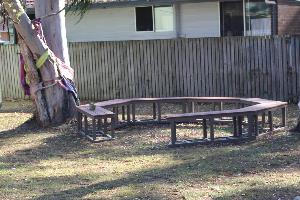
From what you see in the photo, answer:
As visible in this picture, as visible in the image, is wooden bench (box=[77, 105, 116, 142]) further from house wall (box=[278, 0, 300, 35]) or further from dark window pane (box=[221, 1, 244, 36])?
house wall (box=[278, 0, 300, 35])

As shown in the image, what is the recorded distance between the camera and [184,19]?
68.7ft

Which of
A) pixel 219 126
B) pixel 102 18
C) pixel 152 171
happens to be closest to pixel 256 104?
pixel 219 126

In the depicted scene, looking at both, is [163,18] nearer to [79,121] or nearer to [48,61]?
[48,61]

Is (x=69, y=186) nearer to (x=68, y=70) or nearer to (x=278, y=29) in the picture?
(x=68, y=70)

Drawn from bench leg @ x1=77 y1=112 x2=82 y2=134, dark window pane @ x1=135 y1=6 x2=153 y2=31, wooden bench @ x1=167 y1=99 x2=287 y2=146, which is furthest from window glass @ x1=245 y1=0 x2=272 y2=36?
wooden bench @ x1=167 y1=99 x2=287 y2=146

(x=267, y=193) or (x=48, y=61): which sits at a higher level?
(x=48, y=61)

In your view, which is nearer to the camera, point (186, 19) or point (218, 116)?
point (218, 116)

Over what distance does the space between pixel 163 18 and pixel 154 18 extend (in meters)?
0.33

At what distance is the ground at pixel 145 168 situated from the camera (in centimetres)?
670

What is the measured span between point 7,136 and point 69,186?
471 cm

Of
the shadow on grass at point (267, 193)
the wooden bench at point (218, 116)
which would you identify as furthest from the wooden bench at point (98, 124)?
the shadow on grass at point (267, 193)

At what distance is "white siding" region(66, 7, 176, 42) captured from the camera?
2188cm

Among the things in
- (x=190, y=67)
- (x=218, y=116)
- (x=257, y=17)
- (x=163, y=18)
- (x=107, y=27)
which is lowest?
(x=218, y=116)

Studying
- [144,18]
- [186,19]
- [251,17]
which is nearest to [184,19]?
[186,19]
